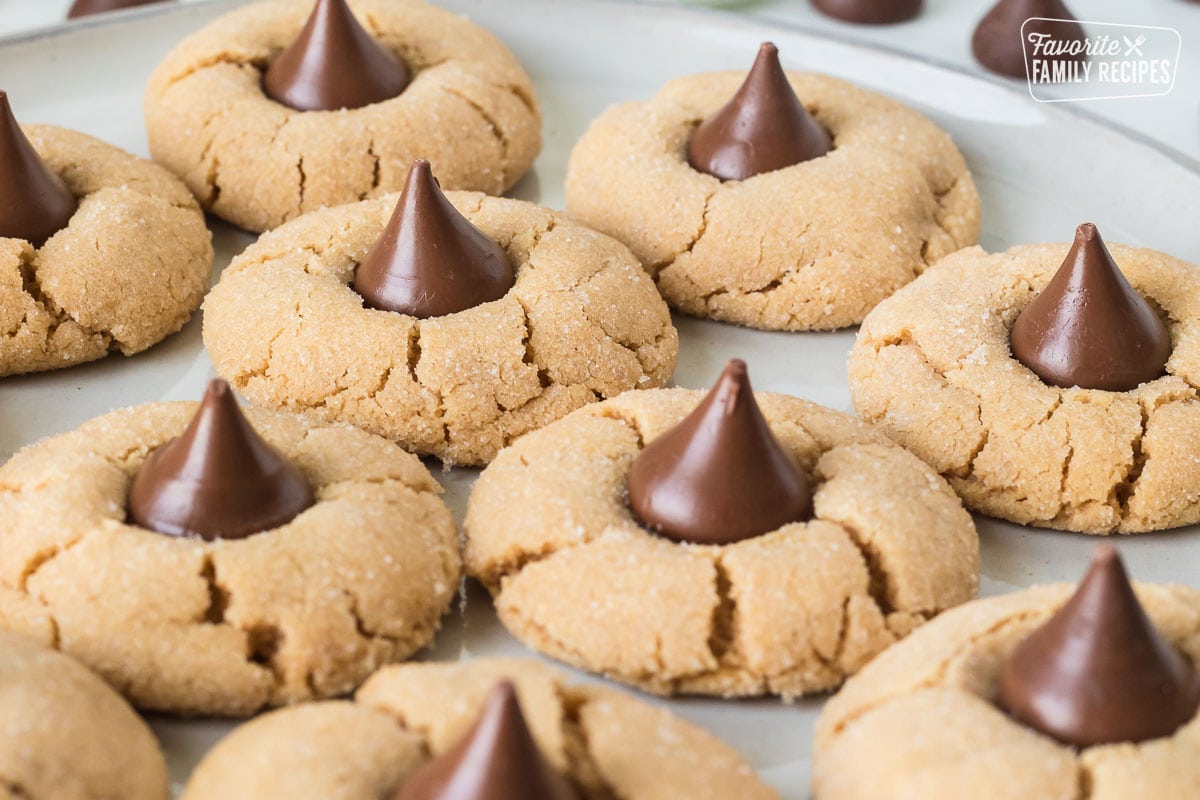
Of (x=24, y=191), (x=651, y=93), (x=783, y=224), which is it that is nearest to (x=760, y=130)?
(x=783, y=224)

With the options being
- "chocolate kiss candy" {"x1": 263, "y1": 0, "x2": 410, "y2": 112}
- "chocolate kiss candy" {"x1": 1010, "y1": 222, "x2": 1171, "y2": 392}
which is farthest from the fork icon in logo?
"chocolate kiss candy" {"x1": 263, "y1": 0, "x2": 410, "y2": 112}

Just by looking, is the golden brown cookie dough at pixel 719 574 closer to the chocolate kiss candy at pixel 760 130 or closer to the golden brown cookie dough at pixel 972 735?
the golden brown cookie dough at pixel 972 735

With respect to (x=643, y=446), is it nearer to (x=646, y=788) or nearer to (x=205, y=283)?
(x=646, y=788)

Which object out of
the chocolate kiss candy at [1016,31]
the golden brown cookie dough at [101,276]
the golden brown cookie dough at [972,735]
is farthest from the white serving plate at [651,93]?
the chocolate kiss candy at [1016,31]

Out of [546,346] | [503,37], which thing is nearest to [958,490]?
[546,346]

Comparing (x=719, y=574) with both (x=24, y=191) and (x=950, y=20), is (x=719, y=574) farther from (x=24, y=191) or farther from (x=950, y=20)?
(x=950, y=20)

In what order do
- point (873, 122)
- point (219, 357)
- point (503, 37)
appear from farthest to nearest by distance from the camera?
point (503, 37), point (873, 122), point (219, 357)

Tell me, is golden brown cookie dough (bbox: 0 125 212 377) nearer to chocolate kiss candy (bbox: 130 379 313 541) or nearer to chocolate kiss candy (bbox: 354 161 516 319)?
chocolate kiss candy (bbox: 354 161 516 319)
